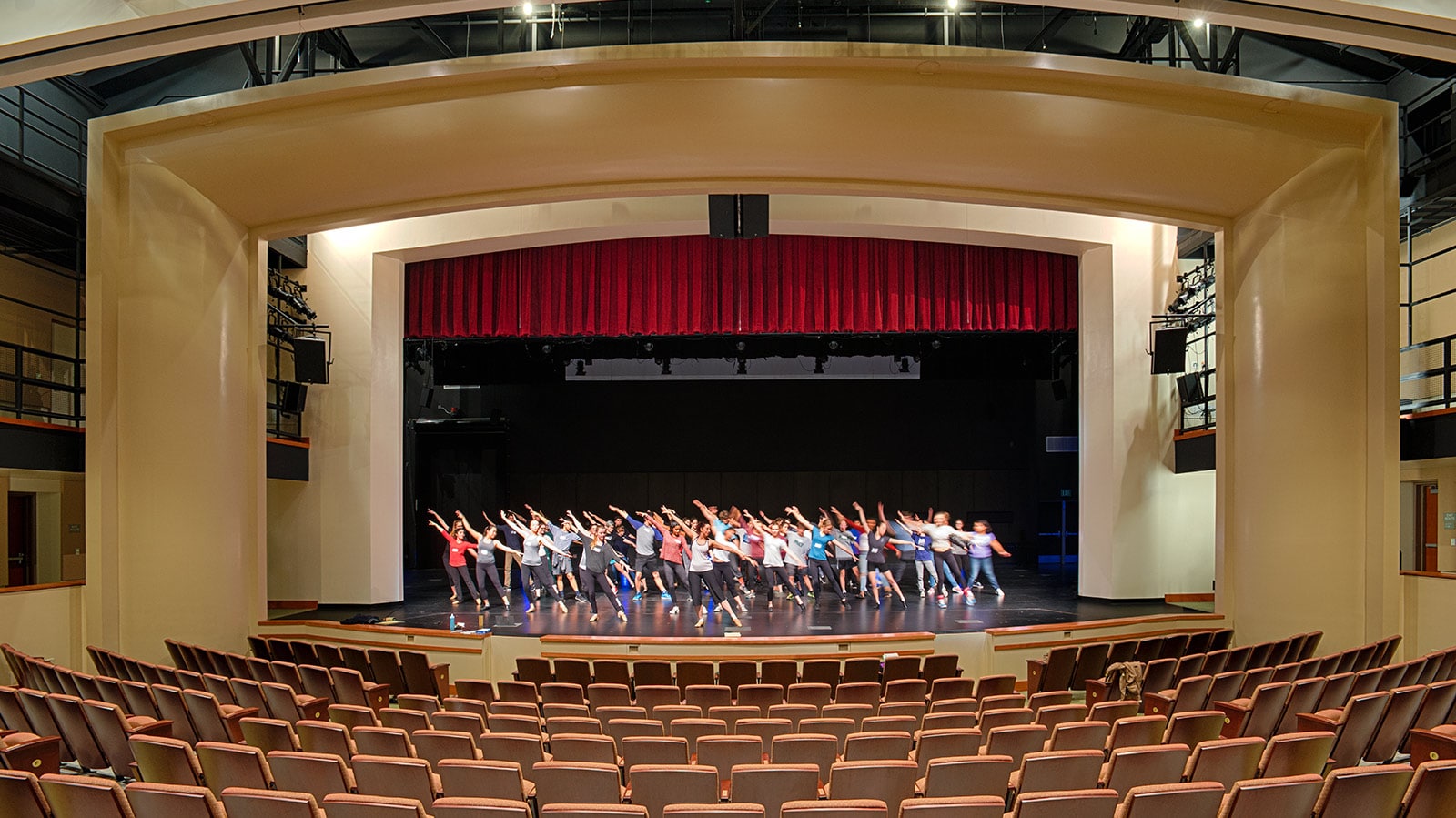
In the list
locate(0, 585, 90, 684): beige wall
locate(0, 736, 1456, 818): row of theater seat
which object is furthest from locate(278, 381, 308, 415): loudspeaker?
locate(0, 736, 1456, 818): row of theater seat

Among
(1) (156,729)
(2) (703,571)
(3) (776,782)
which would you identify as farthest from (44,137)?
(3) (776,782)

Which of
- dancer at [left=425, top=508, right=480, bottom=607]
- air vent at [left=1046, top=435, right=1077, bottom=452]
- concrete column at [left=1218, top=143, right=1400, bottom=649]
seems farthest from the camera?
air vent at [left=1046, top=435, right=1077, bottom=452]

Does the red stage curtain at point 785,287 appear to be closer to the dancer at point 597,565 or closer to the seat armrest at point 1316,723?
the dancer at point 597,565

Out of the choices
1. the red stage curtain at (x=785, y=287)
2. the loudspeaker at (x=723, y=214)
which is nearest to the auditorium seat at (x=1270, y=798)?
the loudspeaker at (x=723, y=214)

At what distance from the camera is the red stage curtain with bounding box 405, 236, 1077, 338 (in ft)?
50.1

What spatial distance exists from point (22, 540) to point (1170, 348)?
15.6 meters

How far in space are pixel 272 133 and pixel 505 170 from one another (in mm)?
2073

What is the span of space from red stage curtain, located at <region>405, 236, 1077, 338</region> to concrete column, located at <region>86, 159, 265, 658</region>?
577 centimetres

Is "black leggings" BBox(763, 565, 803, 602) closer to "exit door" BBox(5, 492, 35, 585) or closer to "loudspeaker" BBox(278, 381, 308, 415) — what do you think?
"loudspeaker" BBox(278, 381, 308, 415)

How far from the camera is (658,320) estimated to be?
1538 cm

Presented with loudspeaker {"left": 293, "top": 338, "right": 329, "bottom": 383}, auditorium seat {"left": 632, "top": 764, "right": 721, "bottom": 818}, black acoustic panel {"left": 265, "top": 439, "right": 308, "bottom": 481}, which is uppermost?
loudspeaker {"left": 293, "top": 338, "right": 329, "bottom": 383}

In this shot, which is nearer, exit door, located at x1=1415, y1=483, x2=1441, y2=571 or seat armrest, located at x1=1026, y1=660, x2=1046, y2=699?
seat armrest, located at x1=1026, y1=660, x2=1046, y2=699

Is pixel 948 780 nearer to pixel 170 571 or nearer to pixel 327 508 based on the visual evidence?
pixel 170 571

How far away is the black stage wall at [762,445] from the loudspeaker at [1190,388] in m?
5.53
